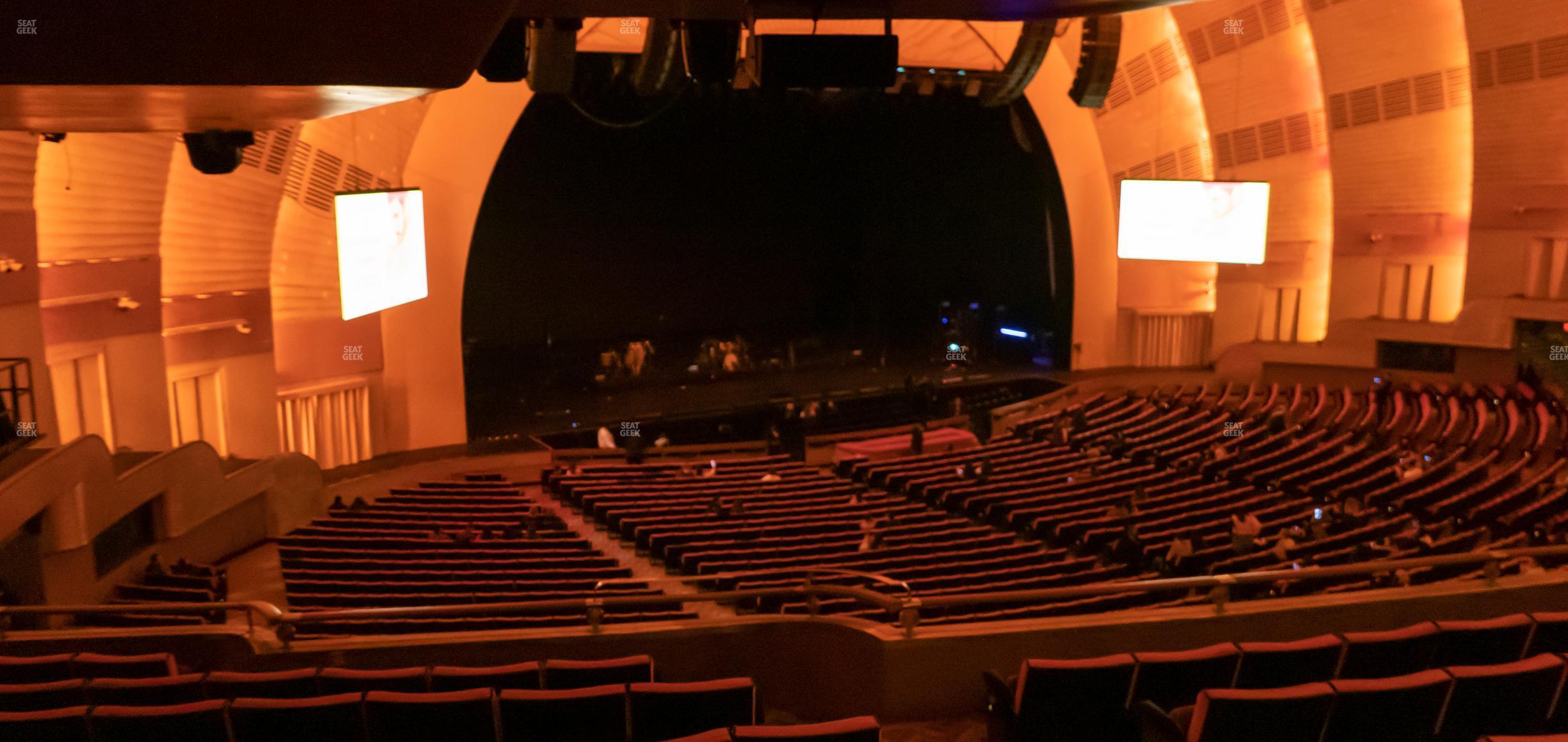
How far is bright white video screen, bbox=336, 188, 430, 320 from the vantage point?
1350 cm

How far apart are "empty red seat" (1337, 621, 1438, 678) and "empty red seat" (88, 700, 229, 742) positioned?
4673 mm

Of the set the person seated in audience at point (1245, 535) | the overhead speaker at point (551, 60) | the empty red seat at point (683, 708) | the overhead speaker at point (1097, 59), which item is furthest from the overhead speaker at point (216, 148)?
the overhead speaker at point (1097, 59)

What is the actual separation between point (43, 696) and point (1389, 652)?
5.87 m

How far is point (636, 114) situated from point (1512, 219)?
1493cm

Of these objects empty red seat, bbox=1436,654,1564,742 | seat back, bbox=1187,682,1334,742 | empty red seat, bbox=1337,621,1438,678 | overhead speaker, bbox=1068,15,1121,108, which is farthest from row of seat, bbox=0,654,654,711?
overhead speaker, bbox=1068,15,1121,108

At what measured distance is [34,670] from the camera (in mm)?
5293

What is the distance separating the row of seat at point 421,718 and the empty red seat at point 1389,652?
2.69 meters

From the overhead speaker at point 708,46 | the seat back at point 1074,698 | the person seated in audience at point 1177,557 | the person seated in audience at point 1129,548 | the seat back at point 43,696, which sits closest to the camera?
the seat back at point 1074,698

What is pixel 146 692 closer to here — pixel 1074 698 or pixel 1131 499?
pixel 1074 698

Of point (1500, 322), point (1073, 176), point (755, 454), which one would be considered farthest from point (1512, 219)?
point (755, 454)

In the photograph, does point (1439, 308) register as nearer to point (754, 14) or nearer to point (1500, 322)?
point (1500, 322)

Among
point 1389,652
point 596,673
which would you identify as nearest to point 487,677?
point 596,673

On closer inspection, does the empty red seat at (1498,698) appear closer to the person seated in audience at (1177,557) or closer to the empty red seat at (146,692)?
the person seated in audience at (1177,557)

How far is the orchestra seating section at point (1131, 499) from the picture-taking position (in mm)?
8641
